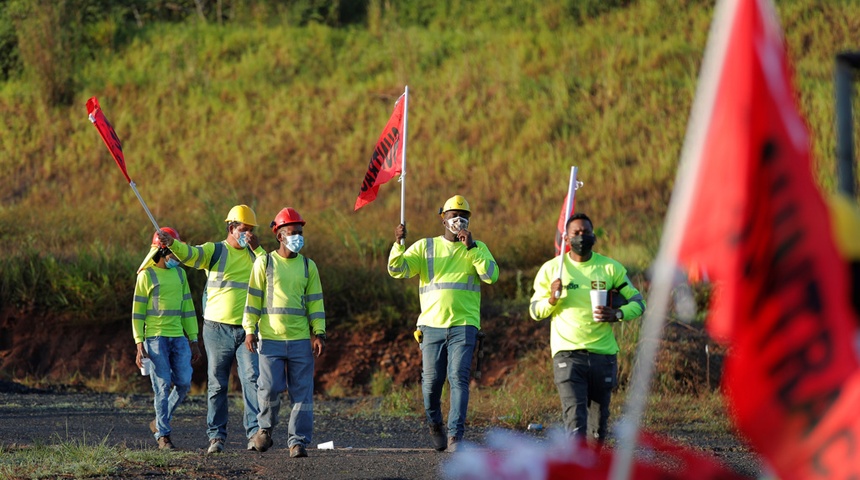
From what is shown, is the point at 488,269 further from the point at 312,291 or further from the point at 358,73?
the point at 358,73

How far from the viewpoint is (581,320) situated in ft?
31.0

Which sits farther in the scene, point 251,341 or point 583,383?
point 251,341

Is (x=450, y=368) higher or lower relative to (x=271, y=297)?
lower

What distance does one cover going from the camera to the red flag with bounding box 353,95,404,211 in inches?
503

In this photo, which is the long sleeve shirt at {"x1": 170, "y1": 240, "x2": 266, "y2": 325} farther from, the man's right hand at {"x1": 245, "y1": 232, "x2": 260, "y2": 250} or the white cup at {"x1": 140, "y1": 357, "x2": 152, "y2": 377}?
the white cup at {"x1": 140, "y1": 357, "x2": 152, "y2": 377}

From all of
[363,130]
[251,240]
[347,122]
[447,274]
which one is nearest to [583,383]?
[447,274]

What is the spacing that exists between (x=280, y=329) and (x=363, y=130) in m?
21.0

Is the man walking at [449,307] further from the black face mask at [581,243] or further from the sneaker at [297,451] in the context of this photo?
the black face mask at [581,243]

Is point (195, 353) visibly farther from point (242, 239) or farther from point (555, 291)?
point (555, 291)

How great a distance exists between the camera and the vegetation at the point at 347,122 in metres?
23.5

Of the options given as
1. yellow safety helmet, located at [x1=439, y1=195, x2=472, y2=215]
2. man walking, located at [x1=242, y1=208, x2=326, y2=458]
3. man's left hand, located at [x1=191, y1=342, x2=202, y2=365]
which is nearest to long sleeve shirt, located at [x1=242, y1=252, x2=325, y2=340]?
man walking, located at [x1=242, y1=208, x2=326, y2=458]

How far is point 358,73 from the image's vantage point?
3450 cm

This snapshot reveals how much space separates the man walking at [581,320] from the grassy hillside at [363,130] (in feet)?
38.2

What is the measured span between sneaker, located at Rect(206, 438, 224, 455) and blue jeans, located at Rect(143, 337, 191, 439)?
76 centimetres
